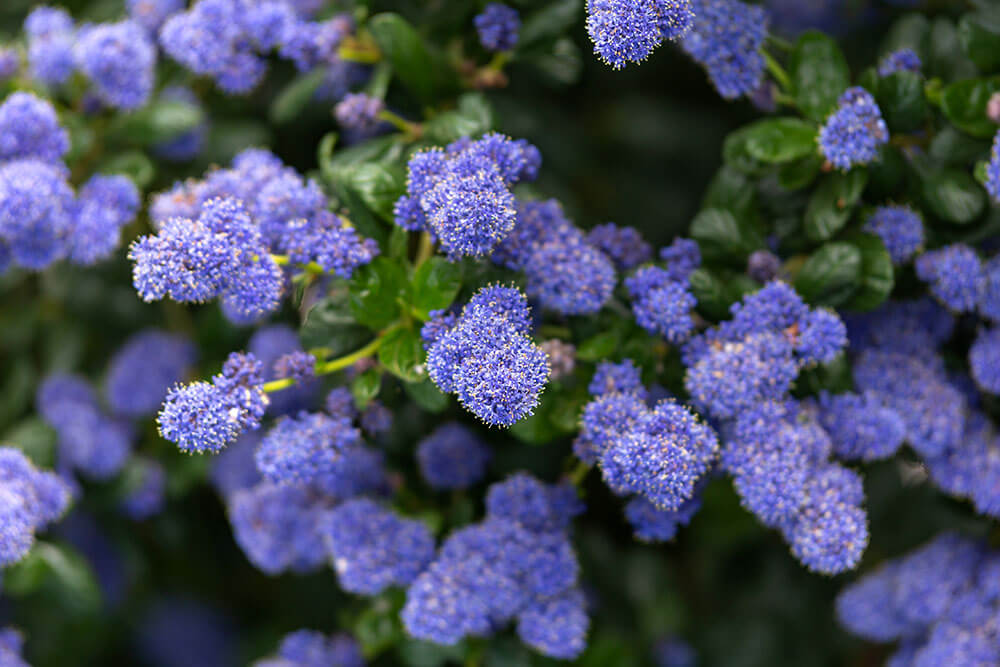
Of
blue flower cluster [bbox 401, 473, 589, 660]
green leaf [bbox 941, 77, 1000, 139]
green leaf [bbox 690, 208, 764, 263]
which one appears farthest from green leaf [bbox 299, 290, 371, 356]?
green leaf [bbox 941, 77, 1000, 139]

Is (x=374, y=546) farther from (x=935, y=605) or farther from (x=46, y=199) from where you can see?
(x=935, y=605)

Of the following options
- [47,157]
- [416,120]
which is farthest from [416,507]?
[47,157]

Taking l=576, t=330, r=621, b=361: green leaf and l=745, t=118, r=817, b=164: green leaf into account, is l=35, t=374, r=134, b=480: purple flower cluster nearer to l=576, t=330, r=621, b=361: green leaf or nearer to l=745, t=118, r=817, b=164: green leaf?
l=576, t=330, r=621, b=361: green leaf

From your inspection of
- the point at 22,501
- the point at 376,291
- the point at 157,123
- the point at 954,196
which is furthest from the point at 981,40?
the point at 22,501

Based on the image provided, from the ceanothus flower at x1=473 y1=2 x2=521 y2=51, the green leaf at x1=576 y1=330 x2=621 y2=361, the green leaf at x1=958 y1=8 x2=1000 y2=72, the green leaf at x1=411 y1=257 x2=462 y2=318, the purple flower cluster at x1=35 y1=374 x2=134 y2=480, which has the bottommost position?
the purple flower cluster at x1=35 y1=374 x2=134 y2=480

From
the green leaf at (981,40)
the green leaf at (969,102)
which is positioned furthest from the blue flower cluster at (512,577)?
the green leaf at (981,40)

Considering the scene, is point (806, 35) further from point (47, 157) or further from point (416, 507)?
point (47, 157)
